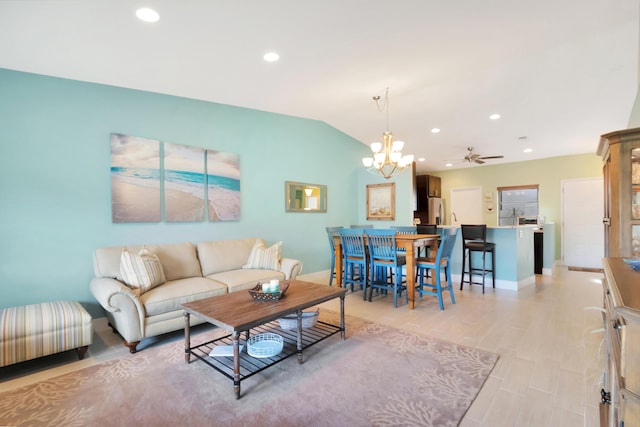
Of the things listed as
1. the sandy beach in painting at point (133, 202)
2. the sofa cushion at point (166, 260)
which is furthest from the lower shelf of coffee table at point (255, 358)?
the sandy beach in painting at point (133, 202)

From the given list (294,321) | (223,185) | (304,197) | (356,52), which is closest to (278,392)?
(294,321)

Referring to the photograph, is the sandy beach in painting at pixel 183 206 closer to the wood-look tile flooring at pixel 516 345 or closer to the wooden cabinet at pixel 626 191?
the wood-look tile flooring at pixel 516 345

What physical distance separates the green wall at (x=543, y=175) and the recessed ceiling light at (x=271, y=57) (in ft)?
21.1

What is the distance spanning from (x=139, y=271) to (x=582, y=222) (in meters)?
8.63

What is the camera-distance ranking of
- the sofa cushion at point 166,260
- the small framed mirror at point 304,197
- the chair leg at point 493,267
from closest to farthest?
the sofa cushion at point 166,260 → the chair leg at point 493,267 → the small framed mirror at point 304,197

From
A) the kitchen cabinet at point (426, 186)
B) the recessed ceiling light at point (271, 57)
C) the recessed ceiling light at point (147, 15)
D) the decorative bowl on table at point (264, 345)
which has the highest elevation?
the recessed ceiling light at point (271, 57)

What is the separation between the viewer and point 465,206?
843 cm

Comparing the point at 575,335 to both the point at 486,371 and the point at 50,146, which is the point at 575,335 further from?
the point at 50,146

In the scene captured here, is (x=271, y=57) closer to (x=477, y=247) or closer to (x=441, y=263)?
(x=441, y=263)

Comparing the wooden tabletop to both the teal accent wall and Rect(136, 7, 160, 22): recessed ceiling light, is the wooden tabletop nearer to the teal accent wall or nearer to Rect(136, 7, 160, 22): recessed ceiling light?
the teal accent wall

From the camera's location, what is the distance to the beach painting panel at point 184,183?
3613mm

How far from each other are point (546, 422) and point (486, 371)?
0.53m

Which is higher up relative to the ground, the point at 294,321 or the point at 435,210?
the point at 435,210

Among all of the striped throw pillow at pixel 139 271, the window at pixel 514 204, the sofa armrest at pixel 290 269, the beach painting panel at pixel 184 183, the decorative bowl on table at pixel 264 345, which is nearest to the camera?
the decorative bowl on table at pixel 264 345
